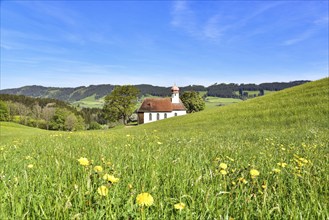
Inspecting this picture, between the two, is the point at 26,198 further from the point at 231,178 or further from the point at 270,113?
the point at 270,113

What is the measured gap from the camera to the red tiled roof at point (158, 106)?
10175cm

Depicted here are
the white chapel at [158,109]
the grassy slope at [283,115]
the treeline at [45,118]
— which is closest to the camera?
the grassy slope at [283,115]

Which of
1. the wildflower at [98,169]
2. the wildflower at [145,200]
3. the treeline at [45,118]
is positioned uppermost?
the wildflower at [145,200]

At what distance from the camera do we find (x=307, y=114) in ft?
81.5

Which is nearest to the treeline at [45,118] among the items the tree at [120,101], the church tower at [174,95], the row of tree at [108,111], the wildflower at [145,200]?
the row of tree at [108,111]

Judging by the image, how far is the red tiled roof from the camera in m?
102

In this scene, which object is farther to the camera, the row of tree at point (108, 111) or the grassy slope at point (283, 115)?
the row of tree at point (108, 111)

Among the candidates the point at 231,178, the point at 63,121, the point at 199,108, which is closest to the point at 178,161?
the point at 231,178

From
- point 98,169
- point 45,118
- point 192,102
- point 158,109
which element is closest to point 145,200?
point 98,169

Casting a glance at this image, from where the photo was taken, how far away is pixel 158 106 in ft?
337

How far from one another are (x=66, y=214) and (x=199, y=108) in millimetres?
118227

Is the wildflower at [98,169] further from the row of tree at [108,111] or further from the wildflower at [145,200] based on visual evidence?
the row of tree at [108,111]

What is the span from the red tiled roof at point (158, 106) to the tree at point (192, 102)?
13.2 meters

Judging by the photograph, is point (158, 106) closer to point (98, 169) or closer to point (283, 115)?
point (283, 115)
